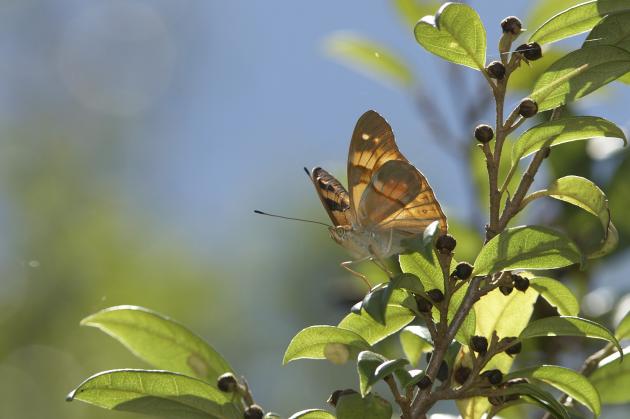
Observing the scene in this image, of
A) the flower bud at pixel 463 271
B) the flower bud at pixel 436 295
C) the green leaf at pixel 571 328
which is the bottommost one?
the green leaf at pixel 571 328

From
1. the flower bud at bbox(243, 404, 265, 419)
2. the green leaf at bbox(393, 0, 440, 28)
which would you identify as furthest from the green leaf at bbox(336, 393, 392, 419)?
the green leaf at bbox(393, 0, 440, 28)

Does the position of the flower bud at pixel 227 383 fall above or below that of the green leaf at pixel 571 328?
below

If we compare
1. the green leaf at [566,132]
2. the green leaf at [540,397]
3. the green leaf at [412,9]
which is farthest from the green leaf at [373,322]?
the green leaf at [412,9]

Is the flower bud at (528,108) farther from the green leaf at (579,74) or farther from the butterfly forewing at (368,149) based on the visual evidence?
the butterfly forewing at (368,149)

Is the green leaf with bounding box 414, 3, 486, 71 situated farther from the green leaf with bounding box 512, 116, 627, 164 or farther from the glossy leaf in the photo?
the glossy leaf

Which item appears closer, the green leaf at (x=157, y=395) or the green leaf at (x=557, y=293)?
the green leaf at (x=157, y=395)
